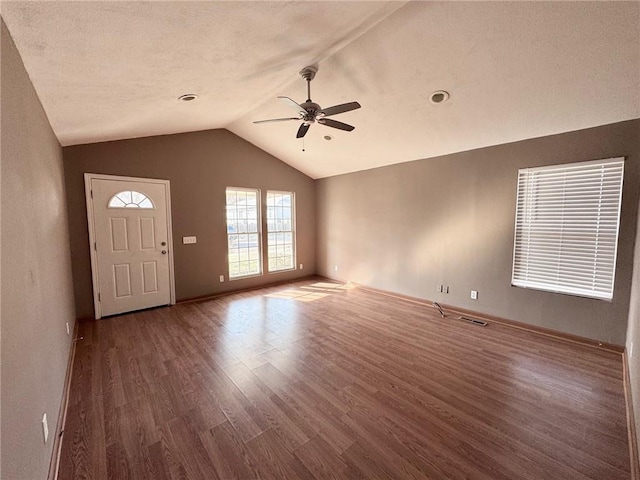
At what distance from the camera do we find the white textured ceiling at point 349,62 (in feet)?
4.95

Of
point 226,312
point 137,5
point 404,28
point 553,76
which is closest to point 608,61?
point 553,76

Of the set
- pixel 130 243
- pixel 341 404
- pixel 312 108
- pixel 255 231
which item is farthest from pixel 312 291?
pixel 312 108

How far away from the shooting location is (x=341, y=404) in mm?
2047

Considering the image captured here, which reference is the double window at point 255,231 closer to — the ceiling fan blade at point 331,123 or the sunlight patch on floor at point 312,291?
the sunlight patch on floor at point 312,291

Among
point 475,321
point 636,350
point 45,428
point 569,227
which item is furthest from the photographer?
point 475,321

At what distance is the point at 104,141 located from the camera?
382cm

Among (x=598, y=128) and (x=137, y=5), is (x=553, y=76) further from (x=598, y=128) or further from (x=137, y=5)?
(x=137, y=5)

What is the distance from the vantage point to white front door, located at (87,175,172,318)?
3811mm

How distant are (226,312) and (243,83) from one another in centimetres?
313

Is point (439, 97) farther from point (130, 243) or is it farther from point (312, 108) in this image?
point (130, 243)

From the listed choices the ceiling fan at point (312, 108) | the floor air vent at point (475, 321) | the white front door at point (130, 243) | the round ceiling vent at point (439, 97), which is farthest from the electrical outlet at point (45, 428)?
the floor air vent at point (475, 321)

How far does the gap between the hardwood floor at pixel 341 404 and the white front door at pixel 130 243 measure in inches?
26.1

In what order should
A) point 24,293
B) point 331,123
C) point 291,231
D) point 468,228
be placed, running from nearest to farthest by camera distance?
point 24,293
point 331,123
point 468,228
point 291,231

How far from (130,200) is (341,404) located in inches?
162
